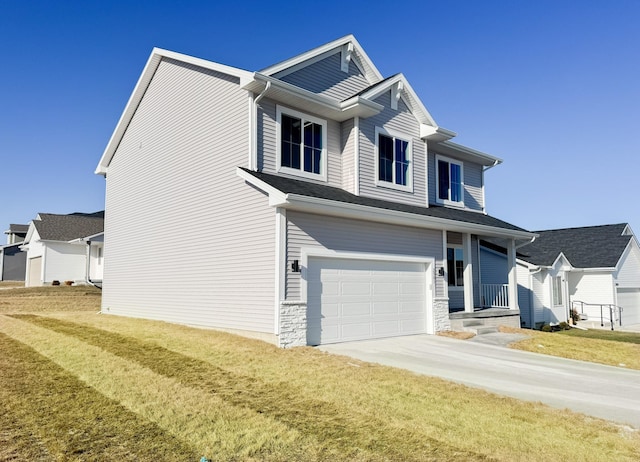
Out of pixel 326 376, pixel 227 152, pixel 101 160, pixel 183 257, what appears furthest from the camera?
pixel 101 160

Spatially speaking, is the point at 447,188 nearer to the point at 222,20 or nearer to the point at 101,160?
the point at 222,20

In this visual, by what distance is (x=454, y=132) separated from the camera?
16.2m

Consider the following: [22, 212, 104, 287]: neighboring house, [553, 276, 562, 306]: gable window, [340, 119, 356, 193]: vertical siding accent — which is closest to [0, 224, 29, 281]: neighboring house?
[22, 212, 104, 287]: neighboring house

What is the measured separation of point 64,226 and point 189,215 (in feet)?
81.0

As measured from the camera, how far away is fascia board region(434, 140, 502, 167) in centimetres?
1741

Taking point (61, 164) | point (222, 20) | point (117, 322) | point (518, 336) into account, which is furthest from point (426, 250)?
point (61, 164)

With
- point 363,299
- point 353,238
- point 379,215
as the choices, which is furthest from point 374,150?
point 363,299

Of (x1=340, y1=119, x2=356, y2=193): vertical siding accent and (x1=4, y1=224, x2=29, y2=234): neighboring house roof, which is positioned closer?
(x1=340, y1=119, x2=356, y2=193): vertical siding accent

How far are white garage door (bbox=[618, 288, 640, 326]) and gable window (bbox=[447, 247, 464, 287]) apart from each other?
1356 cm

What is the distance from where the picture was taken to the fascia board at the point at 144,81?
12.5 meters

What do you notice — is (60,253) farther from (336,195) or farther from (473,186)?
(473,186)

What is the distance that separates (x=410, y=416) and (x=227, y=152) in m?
9.06

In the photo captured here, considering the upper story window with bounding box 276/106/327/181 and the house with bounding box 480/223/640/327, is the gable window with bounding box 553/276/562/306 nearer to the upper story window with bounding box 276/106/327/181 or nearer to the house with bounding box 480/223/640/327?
the house with bounding box 480/223/640/327

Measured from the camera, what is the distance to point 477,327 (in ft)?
49.2
